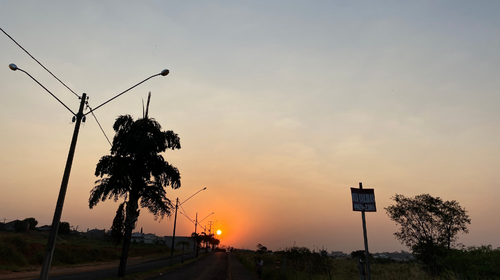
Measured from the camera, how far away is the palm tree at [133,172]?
22.6 metres

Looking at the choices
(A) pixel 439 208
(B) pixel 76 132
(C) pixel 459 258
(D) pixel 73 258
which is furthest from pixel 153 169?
(A) pixel 439 208

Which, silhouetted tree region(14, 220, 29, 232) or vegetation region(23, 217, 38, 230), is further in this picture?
vegetation region(23, 217, 38, 230)

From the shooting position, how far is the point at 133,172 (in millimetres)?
22719

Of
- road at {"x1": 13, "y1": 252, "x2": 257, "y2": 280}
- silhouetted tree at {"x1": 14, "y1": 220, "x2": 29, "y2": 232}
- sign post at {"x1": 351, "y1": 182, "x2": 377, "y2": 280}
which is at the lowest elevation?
road at {"x1": 13, "y1": 252, "x2": 257, "y2": 280}

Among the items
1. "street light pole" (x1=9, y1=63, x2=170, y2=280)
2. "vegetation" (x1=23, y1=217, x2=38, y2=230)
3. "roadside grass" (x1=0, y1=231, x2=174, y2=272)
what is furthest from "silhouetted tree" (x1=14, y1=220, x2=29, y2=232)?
"street light pole" (x1=9, y1=63, x2=170, y2=280)

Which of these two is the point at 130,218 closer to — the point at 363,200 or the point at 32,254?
the point at 363,200

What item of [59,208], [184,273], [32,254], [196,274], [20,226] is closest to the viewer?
[59,208]

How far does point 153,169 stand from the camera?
24531mm

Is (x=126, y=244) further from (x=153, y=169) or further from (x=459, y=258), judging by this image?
(x=459, y=258)

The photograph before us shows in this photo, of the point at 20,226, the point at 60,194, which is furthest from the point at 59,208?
the point at 20,226

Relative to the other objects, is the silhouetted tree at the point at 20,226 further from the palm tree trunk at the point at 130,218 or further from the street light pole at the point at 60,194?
the street light pole at the point at 60,194

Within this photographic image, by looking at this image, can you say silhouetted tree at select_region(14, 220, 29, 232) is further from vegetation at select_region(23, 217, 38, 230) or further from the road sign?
the road sign

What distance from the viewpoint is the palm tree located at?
22.6m

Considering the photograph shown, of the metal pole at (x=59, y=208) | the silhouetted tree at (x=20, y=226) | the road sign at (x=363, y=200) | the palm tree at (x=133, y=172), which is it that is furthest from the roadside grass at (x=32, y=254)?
the silhouetted tree at (x=20, y=226)
